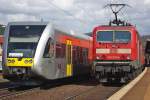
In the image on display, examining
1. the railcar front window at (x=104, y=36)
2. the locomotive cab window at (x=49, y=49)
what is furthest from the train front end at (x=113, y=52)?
the locomotive cab window at (x=49, y=49)

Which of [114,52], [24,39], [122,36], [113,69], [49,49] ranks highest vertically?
[122,36]

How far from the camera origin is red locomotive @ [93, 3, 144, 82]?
23734 millimetres

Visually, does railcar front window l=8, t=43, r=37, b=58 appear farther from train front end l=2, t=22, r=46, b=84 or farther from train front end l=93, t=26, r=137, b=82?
train front end l=93, t=26, r=137, b=82

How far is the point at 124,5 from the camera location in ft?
99.3

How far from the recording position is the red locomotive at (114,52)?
23.7m

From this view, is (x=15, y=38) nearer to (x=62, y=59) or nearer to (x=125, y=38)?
(x=62, y=59)

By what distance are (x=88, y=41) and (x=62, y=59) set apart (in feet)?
30.7

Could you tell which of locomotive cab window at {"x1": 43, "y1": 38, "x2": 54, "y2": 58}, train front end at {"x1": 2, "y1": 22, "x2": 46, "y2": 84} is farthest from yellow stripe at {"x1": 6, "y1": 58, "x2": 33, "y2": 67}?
locomotive cab window at {"x1": 43, "y1": 38, "x2": 54, "y2": 58}

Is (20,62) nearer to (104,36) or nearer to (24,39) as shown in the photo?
(24,39)

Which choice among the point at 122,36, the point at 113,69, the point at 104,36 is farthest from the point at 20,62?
the point at 122,36

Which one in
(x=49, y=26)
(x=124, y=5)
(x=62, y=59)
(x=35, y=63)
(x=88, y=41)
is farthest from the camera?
(x=88, y=41)

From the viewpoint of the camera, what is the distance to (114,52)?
24062mm

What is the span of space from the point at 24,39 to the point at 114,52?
5.80 metres

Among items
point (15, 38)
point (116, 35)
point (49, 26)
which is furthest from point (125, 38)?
point (15, 38)
